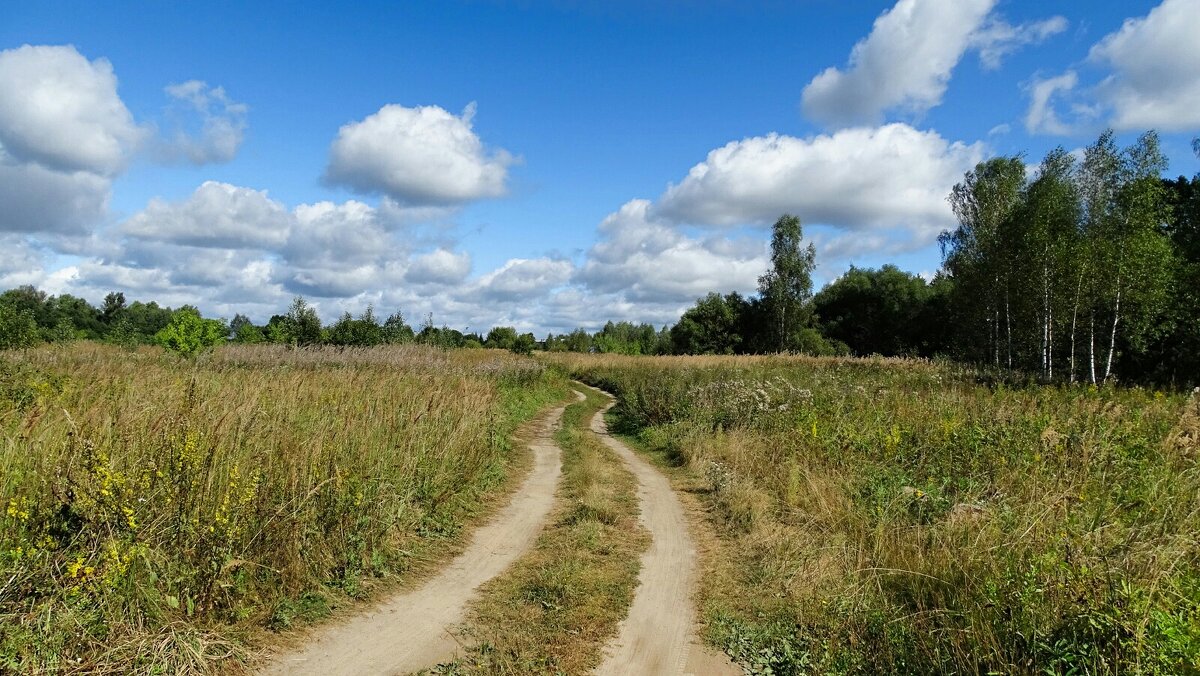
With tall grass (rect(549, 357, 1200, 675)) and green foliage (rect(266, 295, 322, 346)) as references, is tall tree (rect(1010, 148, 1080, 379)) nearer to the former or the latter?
tall grass (rect(549, 357, 1200, 675))

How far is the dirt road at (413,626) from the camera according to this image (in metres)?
4.46

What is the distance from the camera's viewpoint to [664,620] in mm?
5367

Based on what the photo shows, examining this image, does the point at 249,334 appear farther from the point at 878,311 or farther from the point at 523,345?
the point at 878,311

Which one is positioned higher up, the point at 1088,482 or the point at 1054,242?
the point at 1054,242

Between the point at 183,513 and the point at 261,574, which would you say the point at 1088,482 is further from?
the point at 183,513

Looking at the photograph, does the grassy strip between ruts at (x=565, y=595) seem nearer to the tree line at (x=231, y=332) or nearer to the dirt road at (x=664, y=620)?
the dirt road at (x=664, y=620)

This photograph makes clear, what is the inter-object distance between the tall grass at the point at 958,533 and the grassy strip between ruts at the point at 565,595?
1030 mm

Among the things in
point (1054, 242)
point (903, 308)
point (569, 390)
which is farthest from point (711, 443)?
point (903, 308)

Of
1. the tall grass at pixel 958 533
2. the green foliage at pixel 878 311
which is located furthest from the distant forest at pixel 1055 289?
the tall grass at pixel 958 533

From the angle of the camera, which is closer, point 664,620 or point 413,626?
point 413,626

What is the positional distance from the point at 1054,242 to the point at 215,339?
33217 mm

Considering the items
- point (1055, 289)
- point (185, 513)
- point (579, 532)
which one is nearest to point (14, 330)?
point (185, 513)

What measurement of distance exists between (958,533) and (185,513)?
6.66 m

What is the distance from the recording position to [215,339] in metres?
21.4
